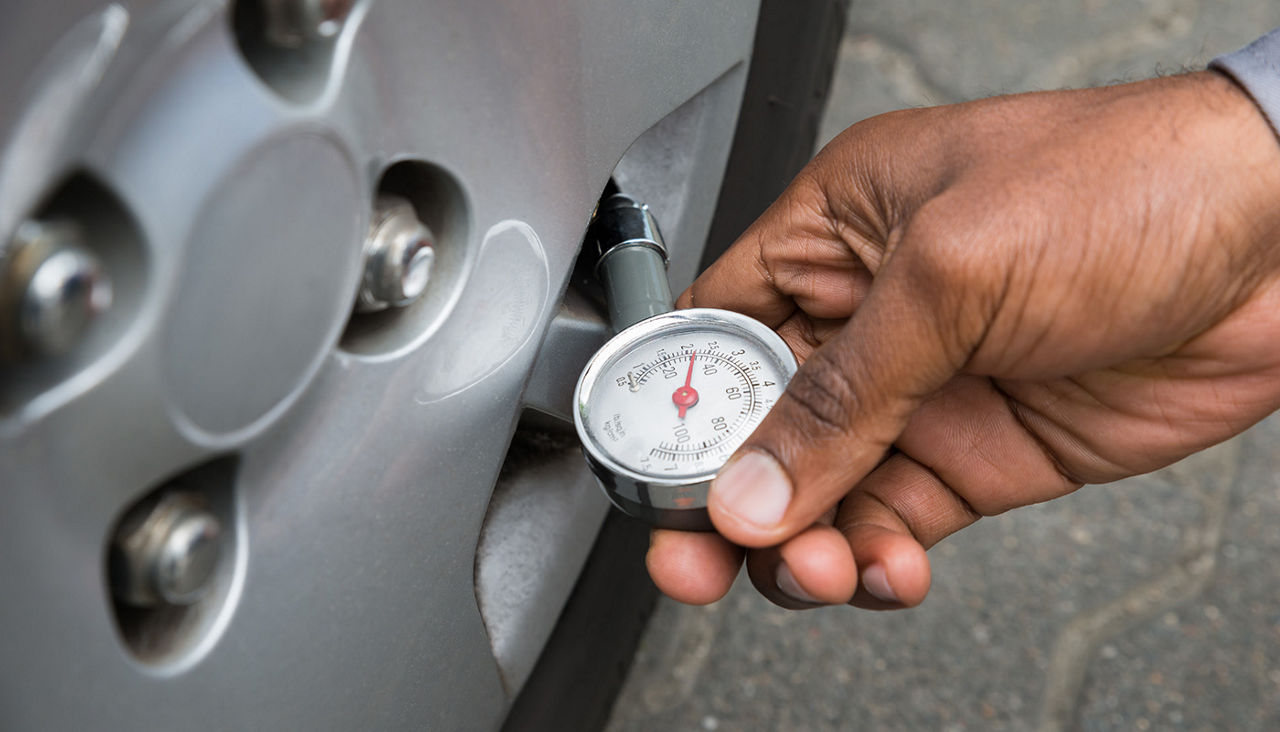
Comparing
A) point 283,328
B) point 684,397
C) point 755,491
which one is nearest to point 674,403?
point 684,397

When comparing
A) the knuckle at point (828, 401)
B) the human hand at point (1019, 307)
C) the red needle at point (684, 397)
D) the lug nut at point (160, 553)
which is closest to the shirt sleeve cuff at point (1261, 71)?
the human hand at point (1019, 307)

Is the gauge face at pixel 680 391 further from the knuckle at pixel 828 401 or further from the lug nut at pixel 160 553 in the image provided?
the lug nut at pixel 160 553

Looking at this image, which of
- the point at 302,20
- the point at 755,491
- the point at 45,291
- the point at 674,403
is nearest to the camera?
the point at 45,291

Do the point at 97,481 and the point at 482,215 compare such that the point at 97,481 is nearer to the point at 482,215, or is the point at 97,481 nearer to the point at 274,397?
the point at 274,397

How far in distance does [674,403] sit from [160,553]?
20.0 inches

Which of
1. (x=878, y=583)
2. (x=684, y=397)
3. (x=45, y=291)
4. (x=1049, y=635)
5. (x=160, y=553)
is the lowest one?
(x=1049, y=635)

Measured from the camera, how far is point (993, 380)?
1.31m

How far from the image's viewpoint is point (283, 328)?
677 mm

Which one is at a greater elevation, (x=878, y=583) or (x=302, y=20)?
(x=302, y=20)

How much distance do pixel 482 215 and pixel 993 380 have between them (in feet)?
2.37

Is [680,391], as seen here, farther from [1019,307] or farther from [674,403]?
[1019,307]

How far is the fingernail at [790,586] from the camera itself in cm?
98

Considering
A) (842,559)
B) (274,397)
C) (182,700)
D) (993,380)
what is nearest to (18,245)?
(274,397)

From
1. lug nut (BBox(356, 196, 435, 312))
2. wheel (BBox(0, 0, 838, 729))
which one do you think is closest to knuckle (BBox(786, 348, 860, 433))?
wheel (BBox(0, 0, 838, 729))
